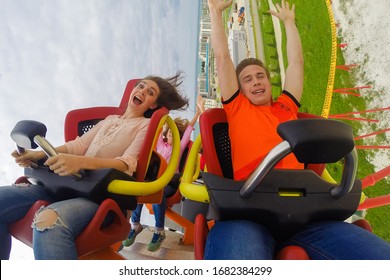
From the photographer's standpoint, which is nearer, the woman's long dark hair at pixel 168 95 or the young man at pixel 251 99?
the young man at pixel 251 99

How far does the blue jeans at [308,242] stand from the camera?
529mm

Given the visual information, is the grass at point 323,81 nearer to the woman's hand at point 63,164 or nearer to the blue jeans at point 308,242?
the blue jeans at point 308,242

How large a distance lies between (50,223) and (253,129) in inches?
22.8

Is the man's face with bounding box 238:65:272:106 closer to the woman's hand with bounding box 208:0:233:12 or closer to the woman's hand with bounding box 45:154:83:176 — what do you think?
the woman's hand with bounding box 208:0:233:12

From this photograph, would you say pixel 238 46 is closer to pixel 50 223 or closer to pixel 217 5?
pixel 217 5

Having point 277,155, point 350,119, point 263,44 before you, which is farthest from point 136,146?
point 263,44

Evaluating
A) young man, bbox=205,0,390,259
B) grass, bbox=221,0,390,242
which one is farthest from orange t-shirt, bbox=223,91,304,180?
grass, bbox=221,0,390,242

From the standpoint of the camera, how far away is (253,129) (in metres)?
0.82

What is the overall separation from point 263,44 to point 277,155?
4.57m

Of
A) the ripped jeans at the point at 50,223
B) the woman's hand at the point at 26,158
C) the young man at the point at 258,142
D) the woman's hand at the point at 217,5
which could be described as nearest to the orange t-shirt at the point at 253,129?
the young man at the point at 258,142

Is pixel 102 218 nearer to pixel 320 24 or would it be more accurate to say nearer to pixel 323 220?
pixel 323 220

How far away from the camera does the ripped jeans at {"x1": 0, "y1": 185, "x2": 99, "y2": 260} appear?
625 mm

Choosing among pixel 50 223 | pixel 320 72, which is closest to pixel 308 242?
pixel 50 223

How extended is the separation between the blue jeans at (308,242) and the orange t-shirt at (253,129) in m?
0.20
